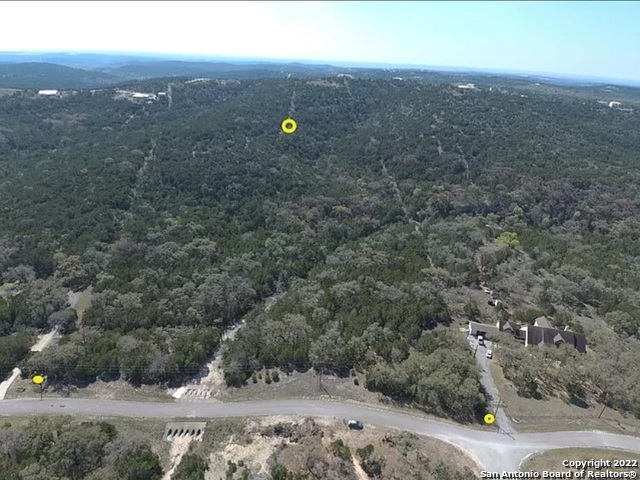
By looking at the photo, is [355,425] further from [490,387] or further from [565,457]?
[565,457]

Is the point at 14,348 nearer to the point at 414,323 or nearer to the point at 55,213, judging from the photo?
the point at 55,213

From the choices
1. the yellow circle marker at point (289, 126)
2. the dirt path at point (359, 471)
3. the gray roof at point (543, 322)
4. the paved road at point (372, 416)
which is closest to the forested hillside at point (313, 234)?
the gray roof at point (543, 322)

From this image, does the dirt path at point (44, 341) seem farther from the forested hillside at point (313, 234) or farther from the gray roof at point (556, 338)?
the gray roof at point (556, 338)

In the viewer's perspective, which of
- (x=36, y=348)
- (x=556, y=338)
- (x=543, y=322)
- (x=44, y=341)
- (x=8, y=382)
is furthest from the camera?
(x=543, y=322)

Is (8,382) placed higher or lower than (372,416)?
lower

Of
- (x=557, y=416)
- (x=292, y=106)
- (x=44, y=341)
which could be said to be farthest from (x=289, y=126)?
(x=557, y=416)

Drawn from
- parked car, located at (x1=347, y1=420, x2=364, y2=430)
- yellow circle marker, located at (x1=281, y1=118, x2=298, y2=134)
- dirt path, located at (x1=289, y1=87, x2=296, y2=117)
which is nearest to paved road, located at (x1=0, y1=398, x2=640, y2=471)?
parked car, located at (x1=347, y1=420, x2=364, y2=430)
